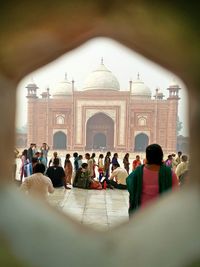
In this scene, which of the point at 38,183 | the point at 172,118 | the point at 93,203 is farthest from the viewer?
the point at 172,118

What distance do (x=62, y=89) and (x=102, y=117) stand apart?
2952mm

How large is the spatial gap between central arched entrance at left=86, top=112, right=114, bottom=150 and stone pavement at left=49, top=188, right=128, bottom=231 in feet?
50.4

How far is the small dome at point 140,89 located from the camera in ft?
70.0

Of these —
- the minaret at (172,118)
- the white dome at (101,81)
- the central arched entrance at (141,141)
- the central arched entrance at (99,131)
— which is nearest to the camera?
the minaret at (172,118)

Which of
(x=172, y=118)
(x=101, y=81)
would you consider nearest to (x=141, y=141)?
(x=172, y=118)

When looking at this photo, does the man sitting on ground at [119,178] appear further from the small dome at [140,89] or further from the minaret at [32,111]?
the small dome at [140,89]

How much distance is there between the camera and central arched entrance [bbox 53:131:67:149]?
2077 cm

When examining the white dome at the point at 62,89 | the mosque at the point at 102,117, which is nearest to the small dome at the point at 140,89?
the mosque at the point at 102,117

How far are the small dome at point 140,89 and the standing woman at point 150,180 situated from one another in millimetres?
19795

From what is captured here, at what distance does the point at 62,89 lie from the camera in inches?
853

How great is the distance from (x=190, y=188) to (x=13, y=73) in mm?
374

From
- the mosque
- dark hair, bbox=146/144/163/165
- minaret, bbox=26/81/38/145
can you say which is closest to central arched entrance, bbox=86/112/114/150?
the mosque

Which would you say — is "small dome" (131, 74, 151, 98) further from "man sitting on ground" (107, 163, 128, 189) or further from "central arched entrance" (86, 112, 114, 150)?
"man sitting on ground" (107, 163, 128, 189)

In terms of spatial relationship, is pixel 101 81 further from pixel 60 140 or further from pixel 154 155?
pixel 154 155
